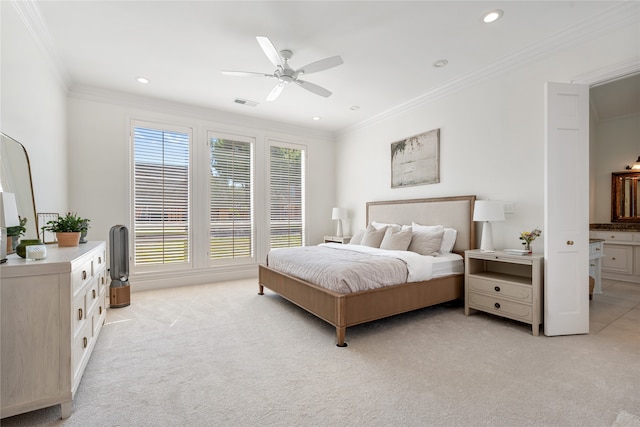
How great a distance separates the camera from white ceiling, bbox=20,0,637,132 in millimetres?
2557

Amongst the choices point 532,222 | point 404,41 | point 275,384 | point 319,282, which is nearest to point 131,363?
point 275,384

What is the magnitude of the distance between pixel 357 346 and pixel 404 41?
306cm

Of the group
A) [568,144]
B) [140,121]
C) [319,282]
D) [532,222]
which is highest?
[140,121]

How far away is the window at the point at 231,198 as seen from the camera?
5.08m

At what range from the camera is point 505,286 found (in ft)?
9.82

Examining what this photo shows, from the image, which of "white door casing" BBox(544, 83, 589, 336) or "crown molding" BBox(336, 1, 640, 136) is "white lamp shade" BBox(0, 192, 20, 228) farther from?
"crown molding" BBox(336, 1, 640, 136)

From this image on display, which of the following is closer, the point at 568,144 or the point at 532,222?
the point at 568,144

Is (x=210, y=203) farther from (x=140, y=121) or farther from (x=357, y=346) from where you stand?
(x=357, y=346)

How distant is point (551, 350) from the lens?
8.04 feet

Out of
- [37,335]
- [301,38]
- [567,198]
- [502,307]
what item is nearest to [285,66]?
[301,38]

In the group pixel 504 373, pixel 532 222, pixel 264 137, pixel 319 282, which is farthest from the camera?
pixel 264 137

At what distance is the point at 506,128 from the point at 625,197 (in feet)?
11.4

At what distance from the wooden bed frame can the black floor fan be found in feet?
5.64

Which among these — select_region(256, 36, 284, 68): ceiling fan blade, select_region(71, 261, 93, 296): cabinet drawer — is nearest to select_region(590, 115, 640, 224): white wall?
select_region(256, 36, 284, 68): ceiling fan blade
